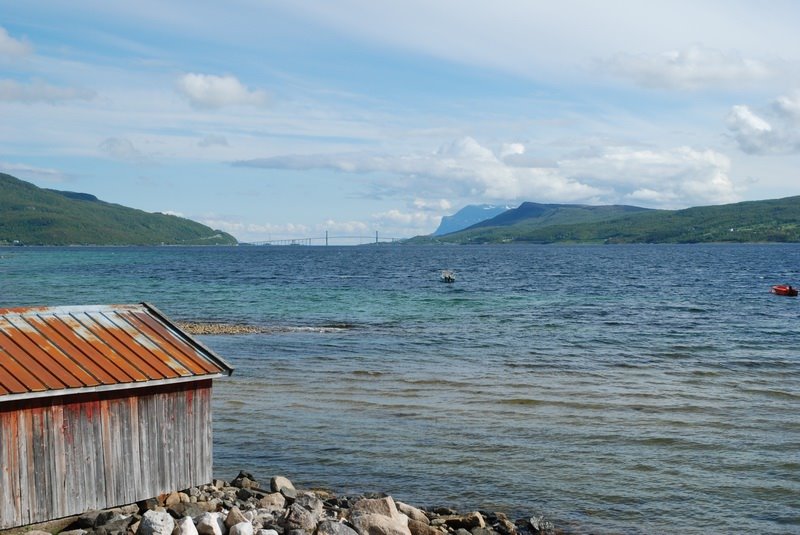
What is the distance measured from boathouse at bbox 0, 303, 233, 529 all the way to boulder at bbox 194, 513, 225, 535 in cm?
190

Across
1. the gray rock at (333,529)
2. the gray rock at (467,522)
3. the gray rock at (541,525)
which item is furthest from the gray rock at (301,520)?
the gray rock at (541,525)

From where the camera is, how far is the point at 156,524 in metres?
13.9

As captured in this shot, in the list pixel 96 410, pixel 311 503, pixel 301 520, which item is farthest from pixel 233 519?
pixel 96 410

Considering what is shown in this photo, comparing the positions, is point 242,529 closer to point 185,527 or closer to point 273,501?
point 185,527

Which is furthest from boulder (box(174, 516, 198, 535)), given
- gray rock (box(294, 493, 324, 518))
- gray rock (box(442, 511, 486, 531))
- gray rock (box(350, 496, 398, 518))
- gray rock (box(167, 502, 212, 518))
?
gray rock (box(442, 511, 486, 531))

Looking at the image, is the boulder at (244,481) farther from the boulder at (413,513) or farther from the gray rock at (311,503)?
the boulder at (413,513)

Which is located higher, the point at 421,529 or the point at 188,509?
the point at 188,509

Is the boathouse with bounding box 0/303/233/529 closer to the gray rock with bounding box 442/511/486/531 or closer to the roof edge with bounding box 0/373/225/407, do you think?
the roof edge with bounding box 0/373/225/407

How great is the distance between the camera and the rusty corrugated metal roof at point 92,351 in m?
14.6

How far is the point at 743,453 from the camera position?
2278 centimetres

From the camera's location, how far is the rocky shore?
1433 cm

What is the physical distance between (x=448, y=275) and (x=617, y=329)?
5193 centimetres

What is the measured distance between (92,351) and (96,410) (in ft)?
4.37

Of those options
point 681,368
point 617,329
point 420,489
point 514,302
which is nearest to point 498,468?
point 420,489
